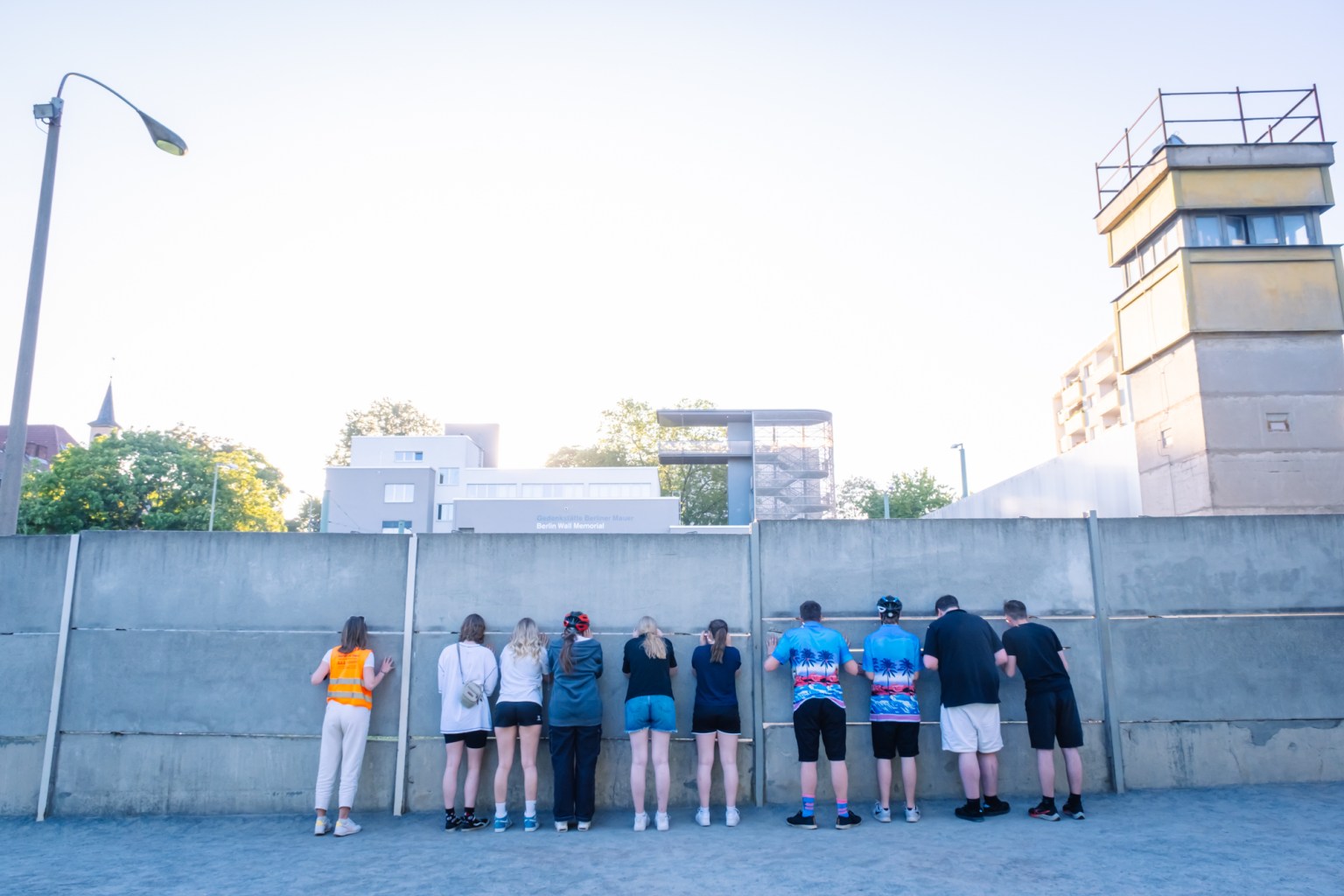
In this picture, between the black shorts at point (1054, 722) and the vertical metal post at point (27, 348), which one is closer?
the black shorts at point (1054, 722)

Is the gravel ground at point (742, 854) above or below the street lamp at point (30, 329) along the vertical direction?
below

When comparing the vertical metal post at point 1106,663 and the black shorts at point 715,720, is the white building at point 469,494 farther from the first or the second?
the black shorts at point 715,720

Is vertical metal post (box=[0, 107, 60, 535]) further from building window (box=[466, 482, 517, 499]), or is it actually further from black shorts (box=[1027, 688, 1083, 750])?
building window (box=[466, 482, 517, 499])

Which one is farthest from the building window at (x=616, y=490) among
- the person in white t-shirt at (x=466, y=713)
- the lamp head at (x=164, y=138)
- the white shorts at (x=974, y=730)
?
the white shorts at (x=974, y=730)

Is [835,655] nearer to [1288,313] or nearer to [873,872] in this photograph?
[873,872]

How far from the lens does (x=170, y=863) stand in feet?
20.3

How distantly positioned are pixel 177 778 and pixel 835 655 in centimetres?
602

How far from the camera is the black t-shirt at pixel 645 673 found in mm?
7223

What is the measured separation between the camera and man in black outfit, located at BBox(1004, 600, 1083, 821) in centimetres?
705

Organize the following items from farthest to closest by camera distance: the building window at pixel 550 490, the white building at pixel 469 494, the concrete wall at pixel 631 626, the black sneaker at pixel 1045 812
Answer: the building window at pixel 550 490 → the white building at pixel 469 494 → the concrete wall at pixel 631 626 → the black sneaker at pixel 1045 812

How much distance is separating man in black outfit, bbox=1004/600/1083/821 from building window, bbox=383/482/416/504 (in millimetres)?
57566

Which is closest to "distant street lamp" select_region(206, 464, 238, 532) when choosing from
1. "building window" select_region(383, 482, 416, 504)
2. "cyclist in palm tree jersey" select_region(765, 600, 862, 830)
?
Result: "building window" select_region(383, 482, 416, 504)

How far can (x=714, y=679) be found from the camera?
7254 mm

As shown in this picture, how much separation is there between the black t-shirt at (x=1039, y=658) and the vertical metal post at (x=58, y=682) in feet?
28.1
